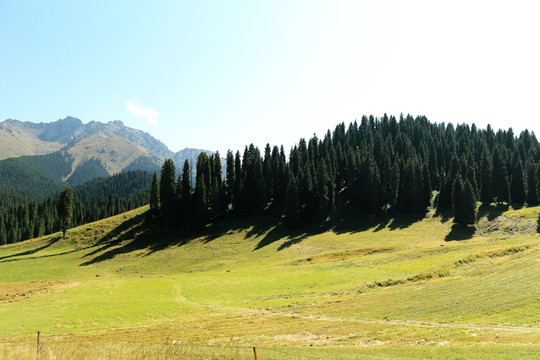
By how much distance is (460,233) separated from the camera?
71625 millimetres

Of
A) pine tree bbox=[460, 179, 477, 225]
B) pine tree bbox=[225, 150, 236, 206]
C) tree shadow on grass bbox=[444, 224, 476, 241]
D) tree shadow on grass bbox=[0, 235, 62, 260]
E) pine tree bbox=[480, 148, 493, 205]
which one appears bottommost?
tree shadow on grass bbox=[444, 224, 476, 241]

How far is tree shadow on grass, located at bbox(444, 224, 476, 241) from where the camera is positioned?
224ft

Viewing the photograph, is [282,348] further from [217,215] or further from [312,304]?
[217,215]

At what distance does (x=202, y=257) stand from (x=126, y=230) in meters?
36.3

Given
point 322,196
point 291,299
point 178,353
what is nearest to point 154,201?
point 322,196

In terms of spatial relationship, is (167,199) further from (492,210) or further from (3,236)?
(492,210)

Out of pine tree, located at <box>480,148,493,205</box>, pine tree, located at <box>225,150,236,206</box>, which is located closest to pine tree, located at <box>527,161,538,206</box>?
pine tree, located at <box>480,148,493,205</box>

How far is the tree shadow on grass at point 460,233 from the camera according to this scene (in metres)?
68.4

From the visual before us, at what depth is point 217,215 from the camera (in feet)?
318

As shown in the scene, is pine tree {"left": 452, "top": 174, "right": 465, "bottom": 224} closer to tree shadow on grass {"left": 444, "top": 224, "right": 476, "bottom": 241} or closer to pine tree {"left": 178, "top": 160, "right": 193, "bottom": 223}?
tree shadow on grass {"left": 444, "top": 224, "right": 476, "bottom": 241}

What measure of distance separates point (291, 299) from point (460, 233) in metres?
58.5

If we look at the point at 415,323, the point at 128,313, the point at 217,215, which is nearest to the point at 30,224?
the point at 217,215

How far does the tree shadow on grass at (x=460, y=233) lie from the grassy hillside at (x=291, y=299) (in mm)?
719

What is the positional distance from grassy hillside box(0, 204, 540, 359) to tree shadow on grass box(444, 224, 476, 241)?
2.36 ft
